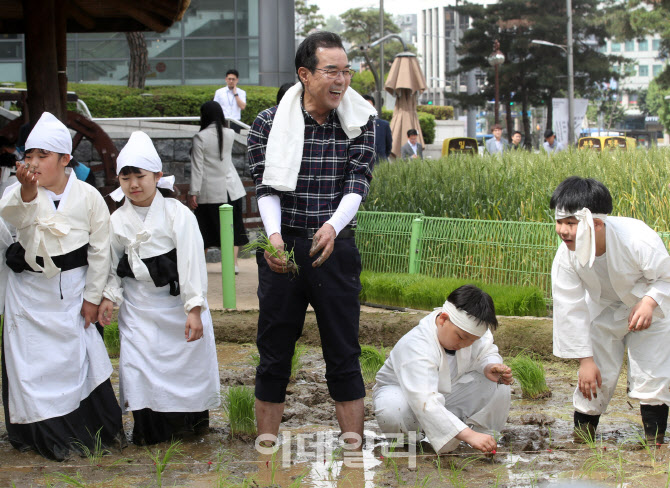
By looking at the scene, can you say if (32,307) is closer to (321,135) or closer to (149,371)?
(149,371)

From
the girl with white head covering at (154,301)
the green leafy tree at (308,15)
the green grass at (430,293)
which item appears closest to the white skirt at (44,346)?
the girl with white head covering at (154,301)

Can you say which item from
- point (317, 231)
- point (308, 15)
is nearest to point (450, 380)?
point (317, 231)

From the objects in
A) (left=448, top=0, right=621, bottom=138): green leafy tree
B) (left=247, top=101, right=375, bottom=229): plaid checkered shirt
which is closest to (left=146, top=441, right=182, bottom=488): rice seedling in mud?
(left=247, top=101, right=375, bottom=229): plaid checkered shirt

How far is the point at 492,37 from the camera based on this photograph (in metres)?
48.1

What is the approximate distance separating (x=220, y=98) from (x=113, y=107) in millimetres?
3418

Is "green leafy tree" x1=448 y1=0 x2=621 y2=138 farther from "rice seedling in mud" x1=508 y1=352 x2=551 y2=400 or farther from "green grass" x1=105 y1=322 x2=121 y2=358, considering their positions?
"rice seedling in mud" x1=508 y1=352 x2=551 y2=400

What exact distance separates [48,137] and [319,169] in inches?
53.6

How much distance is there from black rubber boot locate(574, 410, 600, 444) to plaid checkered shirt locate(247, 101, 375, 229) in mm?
1499

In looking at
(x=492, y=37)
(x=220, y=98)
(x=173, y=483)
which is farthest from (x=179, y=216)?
(x=492, y=37)

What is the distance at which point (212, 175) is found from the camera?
367 inches

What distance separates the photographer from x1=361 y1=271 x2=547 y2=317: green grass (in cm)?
680

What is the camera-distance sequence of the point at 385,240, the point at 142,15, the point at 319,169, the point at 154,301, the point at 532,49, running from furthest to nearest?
the point at 532,49 < the point at 385,240 < the point at 142,15 < the point at 154,301 < the point at 319,169

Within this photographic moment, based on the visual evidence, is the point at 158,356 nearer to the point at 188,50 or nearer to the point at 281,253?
the point at 281,253

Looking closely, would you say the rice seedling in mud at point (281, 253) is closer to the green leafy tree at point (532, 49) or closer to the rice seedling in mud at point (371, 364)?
the rice seedling in mud at point (371, 364)
